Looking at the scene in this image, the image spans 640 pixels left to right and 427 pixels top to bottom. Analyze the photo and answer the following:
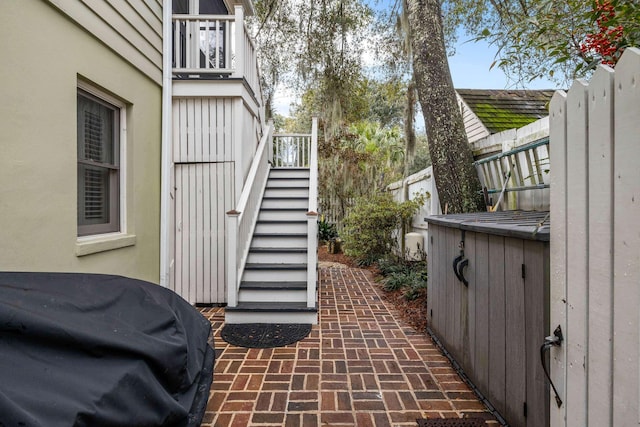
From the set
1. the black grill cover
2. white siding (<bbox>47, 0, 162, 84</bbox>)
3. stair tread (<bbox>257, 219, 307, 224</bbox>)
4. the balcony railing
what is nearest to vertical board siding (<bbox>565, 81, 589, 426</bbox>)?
the black grill cover

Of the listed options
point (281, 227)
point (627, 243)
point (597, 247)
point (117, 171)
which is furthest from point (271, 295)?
point (627, 243)

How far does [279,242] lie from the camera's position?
516cm

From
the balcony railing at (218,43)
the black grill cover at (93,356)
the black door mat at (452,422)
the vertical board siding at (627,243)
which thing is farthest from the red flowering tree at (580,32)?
the balcony railing at (218,43)

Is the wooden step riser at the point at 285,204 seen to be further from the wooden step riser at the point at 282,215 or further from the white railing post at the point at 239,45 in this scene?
the white railing post at the point at 239,45

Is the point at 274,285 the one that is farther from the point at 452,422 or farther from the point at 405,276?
the point at 452,422

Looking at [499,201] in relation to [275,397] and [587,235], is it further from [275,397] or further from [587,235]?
[275,397]

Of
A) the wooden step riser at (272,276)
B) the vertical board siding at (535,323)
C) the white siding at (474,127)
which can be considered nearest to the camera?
the vertical board siding at (535,323)

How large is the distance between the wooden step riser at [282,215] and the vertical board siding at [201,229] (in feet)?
2.81

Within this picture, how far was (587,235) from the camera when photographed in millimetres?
1282

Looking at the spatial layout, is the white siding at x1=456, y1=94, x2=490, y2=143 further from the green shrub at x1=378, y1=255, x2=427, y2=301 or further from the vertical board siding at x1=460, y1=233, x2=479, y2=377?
the vertical board siding at x1=460, y1=233, x2=479, y2=377

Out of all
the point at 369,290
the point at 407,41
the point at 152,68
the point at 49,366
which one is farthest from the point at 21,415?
the point at 407,41

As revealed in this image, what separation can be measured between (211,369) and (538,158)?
3.30m

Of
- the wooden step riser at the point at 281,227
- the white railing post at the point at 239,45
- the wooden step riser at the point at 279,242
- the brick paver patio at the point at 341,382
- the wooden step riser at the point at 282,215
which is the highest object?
the white railing post at the point at 239,45

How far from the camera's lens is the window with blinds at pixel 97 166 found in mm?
2734
